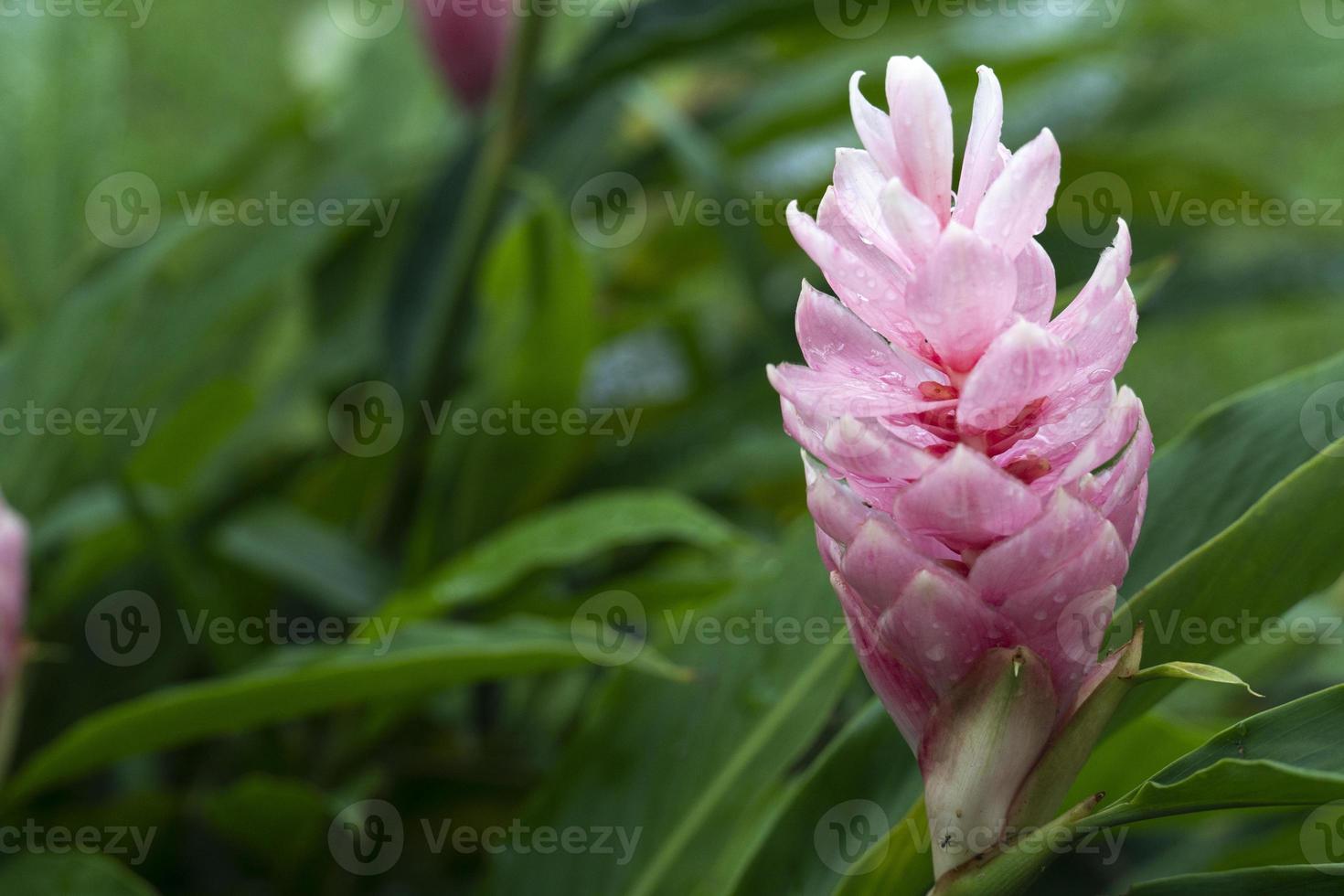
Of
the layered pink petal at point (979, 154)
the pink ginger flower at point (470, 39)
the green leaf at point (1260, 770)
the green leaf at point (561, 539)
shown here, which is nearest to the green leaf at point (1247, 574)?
the green leaf at point (1260, 770)

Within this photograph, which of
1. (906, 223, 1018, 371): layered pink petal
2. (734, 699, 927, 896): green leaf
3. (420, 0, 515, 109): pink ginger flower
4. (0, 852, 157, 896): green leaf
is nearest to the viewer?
(906, 223, 1018, 371): layered pink petal

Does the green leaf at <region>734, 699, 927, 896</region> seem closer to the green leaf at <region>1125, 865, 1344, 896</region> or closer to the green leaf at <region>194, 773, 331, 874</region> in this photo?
the green leaf at <region>1125, 865, 1344, 896</region>

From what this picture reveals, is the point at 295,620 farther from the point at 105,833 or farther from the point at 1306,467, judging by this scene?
the point at 1306,467

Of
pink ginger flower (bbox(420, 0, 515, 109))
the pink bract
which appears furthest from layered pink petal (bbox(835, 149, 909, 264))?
pink ginger flower (bbox(420, 0, 515, 109))

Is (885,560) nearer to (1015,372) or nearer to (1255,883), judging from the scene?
(1015,372)

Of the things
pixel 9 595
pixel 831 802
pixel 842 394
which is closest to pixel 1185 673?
pixel 842 394

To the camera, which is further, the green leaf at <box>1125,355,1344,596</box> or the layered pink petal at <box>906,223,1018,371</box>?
the green leaf at <box>1125,355,1344,596</box>
